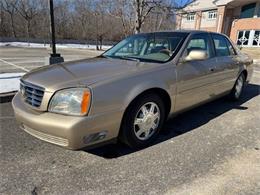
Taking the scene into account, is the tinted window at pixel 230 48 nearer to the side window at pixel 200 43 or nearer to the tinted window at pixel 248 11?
the side window at pixel 200 43

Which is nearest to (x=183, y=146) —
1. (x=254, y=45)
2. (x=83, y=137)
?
(x=83, y=137)

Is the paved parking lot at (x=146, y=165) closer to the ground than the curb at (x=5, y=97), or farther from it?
closer to the ground

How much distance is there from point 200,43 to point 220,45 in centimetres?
85

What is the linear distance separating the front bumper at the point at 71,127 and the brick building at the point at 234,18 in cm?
2636

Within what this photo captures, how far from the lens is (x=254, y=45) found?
28.4 m

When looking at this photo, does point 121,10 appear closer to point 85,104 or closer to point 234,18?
point 85,104

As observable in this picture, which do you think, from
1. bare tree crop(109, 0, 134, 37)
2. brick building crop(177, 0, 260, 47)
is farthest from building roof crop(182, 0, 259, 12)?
bare tree crop(109, 0, 134, 37)

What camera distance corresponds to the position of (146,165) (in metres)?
2.92

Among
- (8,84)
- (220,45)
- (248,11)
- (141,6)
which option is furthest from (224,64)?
(248,11)

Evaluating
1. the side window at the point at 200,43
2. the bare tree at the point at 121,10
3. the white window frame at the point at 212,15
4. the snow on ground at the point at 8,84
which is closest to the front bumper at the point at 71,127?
the side window at the point at 200,43

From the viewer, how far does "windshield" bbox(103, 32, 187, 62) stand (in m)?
3.73

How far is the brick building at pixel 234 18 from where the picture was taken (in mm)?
28609

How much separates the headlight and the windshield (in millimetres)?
1361

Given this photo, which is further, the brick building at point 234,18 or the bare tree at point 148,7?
the brick building at point 234,18
